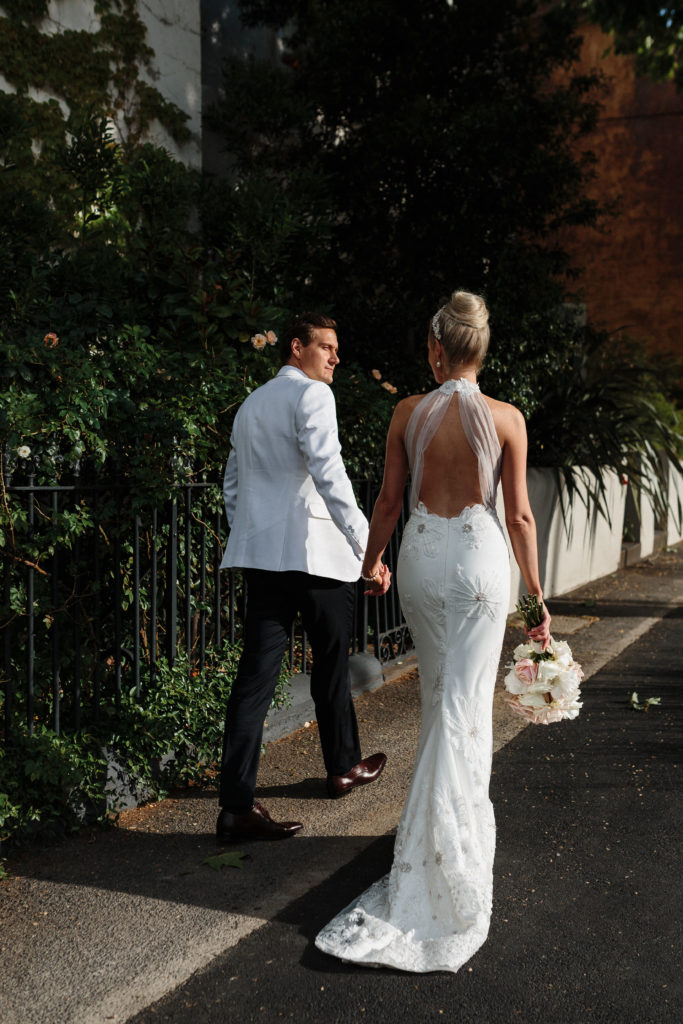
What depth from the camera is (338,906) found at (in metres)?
3.43

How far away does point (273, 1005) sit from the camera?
9.18 ft

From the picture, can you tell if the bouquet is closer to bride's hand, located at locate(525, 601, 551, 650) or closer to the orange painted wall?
bride's hand, located at locate(525, 601, 551, 650)

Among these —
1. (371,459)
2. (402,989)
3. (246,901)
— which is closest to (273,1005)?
Answer: (402,989)

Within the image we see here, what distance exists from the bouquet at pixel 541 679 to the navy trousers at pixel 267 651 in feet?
3.10

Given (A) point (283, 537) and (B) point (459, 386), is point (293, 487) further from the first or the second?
(B) point (459, 386)

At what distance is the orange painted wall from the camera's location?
23656 mm

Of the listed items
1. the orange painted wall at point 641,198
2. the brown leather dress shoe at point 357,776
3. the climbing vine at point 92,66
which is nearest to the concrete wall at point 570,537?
the brown leather dress shoe at point 357,776

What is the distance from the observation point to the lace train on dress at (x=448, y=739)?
10.5 ft

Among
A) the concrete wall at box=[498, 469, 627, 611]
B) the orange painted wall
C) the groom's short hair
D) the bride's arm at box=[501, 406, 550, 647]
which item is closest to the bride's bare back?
the bride's arm at box=[501, 406, 550, 647]

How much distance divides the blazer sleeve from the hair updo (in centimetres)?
66

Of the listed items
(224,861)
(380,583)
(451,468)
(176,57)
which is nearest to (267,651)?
(380,583)

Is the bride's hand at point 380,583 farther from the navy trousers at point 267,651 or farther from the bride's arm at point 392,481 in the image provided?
the navy trousers at point 267,651

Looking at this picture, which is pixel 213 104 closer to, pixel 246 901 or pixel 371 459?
pixel 371 459

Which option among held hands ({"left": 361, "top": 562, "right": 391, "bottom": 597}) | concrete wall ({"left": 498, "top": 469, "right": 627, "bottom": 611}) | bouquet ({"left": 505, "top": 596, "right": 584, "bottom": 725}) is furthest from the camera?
concrete wall ({"left": 498, "top": 469, "right": 627, "bottom": 611})
